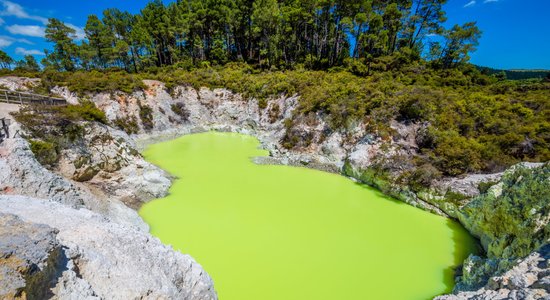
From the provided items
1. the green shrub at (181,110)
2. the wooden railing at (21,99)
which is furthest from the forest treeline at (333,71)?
the wooden railing at (21,99)

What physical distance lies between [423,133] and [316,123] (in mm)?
7360

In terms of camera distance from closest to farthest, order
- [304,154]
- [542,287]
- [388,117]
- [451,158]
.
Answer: [542,287] → [451,158] → [388,117] → [304,154]

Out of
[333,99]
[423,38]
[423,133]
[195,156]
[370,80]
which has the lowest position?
[195,156]

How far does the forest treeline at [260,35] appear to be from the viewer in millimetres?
32125

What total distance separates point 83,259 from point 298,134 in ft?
54.7

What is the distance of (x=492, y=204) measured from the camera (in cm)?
918

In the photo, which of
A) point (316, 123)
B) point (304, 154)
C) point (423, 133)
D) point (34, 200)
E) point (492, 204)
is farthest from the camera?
point (316, 123)

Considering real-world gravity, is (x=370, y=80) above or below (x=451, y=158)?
above

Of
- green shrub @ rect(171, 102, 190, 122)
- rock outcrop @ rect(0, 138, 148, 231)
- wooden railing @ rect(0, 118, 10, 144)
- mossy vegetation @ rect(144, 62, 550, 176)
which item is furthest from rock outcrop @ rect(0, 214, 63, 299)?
green shrub @ rect(171, 102, 190, 122)

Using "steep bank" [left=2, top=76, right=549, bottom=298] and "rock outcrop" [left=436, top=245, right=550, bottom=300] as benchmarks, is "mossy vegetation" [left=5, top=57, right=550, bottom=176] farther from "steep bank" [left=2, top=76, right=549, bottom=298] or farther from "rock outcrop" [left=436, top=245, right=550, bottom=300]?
"rock outcrop" [left=436, top=245, right=550, bottom=300]

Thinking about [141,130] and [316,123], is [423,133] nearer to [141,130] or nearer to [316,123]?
[316,123]

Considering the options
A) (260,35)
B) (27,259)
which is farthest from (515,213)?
(260,35)

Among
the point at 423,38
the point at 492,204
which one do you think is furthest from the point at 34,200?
the point at 423,38

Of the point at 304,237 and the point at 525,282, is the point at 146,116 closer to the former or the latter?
the point at 304,237
